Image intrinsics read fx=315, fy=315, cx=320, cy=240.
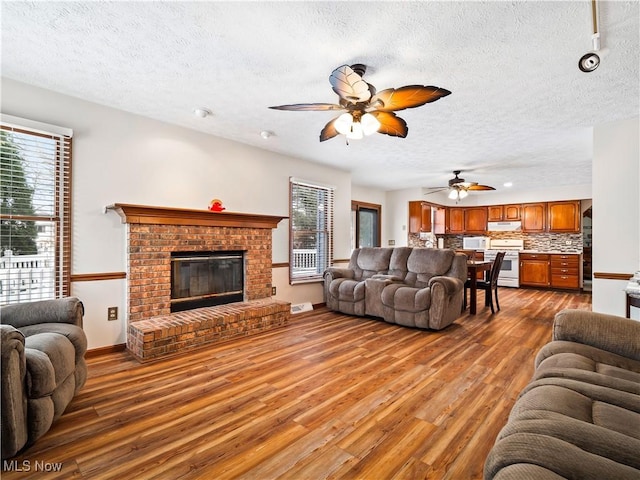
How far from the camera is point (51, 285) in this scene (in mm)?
2877

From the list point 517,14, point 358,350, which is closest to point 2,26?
point 517,14

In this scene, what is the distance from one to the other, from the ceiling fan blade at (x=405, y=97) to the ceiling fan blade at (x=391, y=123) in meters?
0.09

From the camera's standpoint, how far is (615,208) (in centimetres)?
338

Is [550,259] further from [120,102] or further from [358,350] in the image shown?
[120,102]

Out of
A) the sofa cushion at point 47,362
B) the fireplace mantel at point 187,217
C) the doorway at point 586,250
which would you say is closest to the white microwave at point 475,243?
the doorway at point 586,250

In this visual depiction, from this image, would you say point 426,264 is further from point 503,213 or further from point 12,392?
point 503,213

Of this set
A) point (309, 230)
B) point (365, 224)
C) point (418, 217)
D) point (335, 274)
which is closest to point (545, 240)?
point (418, 217)

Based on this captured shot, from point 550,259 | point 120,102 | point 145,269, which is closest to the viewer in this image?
point 120,102

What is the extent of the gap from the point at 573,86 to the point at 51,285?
493cm

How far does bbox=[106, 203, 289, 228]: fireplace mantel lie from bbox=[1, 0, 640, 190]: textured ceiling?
1.03 m

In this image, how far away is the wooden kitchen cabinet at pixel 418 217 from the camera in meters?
7.87

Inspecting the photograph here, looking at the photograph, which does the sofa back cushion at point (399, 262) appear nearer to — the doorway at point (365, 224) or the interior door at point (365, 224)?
the doorway at point (365, 224)

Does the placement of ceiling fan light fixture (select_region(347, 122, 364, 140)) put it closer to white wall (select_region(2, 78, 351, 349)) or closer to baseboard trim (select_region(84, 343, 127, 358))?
white wall (select_region(2, 78, 351, 349))
